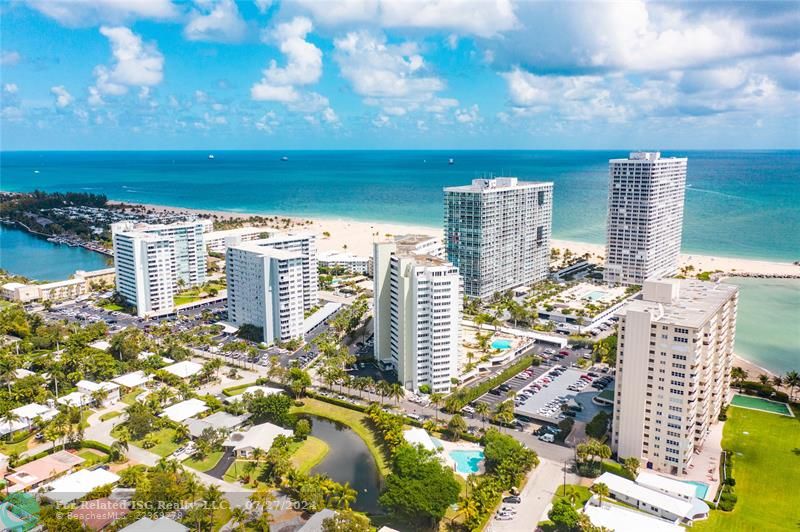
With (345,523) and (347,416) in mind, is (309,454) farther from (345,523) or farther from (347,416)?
(345,523)

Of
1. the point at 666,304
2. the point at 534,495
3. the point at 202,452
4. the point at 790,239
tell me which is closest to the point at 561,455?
the point at 534,495

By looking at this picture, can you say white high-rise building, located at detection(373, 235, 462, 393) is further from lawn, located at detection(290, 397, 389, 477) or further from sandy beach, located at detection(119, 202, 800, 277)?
sandy beach, located at detection(119, 202, 800, 277)

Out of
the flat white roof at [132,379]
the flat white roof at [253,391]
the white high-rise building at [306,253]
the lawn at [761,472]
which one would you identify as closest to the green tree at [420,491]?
the lawn at [761,472]

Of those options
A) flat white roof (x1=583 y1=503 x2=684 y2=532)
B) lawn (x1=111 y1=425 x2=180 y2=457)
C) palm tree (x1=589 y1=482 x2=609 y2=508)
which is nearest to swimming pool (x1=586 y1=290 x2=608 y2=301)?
palm tree (x1=589 y1=482 x2=609 y2=508)

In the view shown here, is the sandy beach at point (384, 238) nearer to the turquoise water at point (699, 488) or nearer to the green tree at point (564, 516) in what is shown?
the turquoise water at point (699, 488)

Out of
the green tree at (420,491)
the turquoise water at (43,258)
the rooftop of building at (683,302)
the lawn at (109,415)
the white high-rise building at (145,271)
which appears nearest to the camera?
the green tree at (420,491)

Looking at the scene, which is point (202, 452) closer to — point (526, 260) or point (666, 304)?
point (666, 304)
